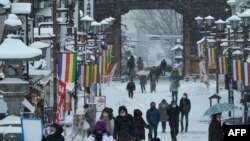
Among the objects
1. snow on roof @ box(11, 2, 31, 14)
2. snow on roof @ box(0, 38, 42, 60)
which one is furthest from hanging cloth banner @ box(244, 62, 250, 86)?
snow on roof @ box(0, 38, 42, 60)

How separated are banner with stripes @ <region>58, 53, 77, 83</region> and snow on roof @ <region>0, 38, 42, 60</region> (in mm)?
4832

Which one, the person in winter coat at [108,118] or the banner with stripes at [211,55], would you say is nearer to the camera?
the person in winter coat at [108,118]

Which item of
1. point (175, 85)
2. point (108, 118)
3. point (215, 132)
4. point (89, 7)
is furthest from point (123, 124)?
point (89, 7)

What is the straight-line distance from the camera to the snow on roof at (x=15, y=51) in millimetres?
14289

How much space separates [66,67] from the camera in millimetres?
19656

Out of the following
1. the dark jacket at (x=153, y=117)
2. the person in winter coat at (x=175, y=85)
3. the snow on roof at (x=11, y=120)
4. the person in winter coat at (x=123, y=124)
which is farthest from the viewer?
the person in winter coat at (x=175, y=85)

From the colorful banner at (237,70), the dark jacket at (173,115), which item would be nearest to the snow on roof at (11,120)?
the dark jacket at (173,115)

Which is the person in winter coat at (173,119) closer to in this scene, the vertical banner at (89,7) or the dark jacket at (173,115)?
the dark jacket at (173,115)

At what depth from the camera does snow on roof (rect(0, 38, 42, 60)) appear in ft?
46.9

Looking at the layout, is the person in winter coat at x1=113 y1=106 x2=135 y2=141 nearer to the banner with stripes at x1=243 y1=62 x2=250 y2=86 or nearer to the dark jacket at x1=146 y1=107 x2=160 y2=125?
the dark jacket at x1=146 y1=107 x2=160 y2=125

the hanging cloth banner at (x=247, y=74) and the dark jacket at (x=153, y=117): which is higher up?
the hanging cloth banner at (x=247, y=74)

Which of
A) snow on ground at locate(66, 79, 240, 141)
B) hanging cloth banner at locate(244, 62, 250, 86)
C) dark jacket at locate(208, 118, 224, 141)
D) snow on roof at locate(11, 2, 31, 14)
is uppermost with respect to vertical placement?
snow on roof at locate(11, 2, 31, 14)

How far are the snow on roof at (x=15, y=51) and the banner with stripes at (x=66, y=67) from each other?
4.83m

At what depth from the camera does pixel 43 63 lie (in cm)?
2581
